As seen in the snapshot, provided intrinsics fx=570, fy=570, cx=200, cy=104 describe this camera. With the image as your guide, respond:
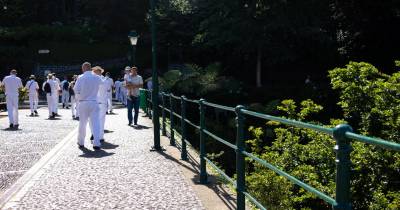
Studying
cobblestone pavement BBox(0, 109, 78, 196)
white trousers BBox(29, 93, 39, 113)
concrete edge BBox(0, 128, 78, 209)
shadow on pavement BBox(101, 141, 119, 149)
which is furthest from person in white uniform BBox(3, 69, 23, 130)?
concrete edge BBox(0, 128, 78, 209)

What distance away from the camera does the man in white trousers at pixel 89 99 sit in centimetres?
1116

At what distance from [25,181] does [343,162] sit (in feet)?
19.3

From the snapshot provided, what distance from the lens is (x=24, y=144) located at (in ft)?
40.7

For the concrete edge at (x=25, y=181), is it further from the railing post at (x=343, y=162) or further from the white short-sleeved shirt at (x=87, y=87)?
the railing post at (x=343, y=162)

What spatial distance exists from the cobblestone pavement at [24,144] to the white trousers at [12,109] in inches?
13.2

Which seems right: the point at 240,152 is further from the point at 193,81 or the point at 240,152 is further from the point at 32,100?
the point at 193,81

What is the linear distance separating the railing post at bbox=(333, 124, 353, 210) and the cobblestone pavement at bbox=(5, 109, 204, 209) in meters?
3.43

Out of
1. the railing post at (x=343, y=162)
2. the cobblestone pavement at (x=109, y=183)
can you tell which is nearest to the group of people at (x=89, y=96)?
the cobblestone pavement at (x=109, y=183)

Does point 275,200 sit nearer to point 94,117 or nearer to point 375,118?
point 94,117


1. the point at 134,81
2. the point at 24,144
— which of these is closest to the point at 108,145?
the point at 24,144

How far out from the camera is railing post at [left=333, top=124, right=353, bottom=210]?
2.77 m

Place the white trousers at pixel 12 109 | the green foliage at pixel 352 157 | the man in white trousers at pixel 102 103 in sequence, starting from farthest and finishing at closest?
the white trousers at pixel 12 109 → the man in white trousers at pixel 102 103 → the green foliage at pixel 352 157

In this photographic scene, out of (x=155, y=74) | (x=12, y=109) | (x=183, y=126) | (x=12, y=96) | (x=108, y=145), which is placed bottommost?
(x=108, y=145)

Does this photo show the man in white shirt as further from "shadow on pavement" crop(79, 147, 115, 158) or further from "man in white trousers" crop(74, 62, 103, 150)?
"shadow on pavement" crop(79, 147, 115, 158)
